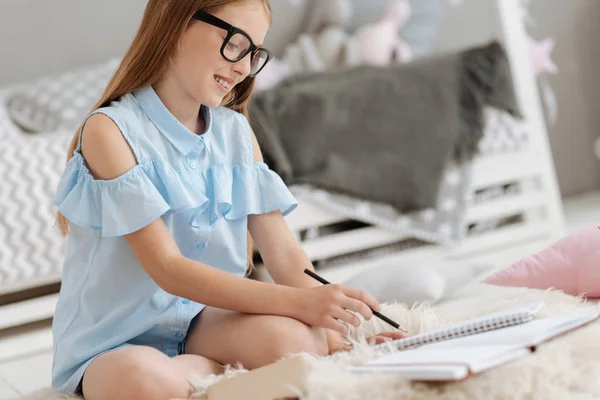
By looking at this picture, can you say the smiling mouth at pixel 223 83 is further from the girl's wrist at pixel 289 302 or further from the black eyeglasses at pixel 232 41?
the girl's wrist at pixel 289 302

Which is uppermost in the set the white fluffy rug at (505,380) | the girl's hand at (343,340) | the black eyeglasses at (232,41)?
the black eyeglasses at (232,41)

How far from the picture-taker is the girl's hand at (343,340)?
1164 mm

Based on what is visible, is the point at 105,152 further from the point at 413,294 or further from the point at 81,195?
the point at 413,294

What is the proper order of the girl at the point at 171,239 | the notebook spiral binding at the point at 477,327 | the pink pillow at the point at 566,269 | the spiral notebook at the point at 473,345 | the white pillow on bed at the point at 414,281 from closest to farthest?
the spiral notebook at the point at 473,345 → the notebook spiral binding at the point at 477,327 → the girl at the point at 171,239 → the pink pillow at the point at 566,269 → the white pillow on bed at the point at 414,281

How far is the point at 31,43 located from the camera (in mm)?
2555

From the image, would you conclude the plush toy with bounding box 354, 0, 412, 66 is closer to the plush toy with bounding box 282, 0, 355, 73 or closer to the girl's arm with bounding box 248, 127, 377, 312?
the plush toy with bounding box 282, 0, 355, 73

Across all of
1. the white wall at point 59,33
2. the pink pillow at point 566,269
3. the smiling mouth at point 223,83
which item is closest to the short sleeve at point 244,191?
the smiling mouth at point 223,83

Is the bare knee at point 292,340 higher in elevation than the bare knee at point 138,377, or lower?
higher

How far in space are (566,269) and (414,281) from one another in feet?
1.05

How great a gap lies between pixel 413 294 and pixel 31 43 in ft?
5.06

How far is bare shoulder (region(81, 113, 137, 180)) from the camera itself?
1123 mm

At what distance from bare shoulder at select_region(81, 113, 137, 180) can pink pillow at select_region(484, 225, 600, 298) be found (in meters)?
0.77

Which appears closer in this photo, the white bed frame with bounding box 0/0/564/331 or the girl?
the girl

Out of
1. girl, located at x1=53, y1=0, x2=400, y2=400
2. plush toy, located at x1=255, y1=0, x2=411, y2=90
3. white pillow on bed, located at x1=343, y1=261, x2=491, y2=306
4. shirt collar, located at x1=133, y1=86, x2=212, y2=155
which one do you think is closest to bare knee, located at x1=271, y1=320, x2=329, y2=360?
girl, located at x1=53, y1=0, x2=400, y2=400
